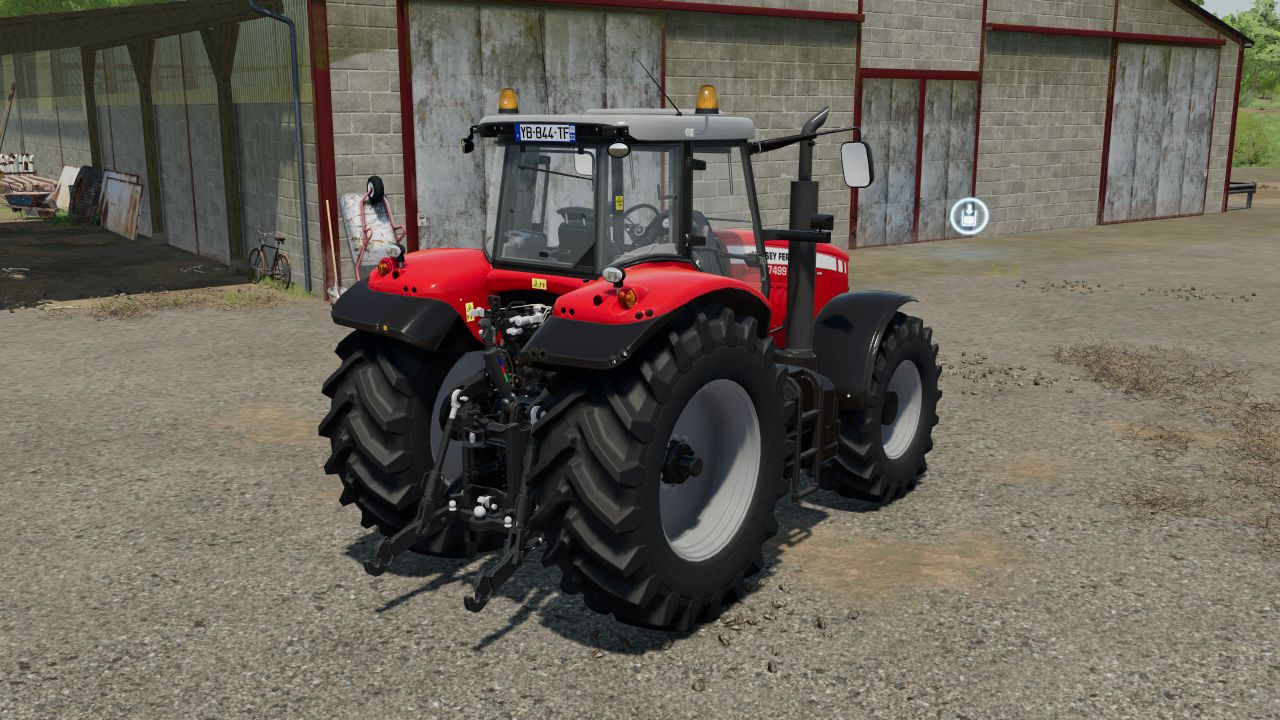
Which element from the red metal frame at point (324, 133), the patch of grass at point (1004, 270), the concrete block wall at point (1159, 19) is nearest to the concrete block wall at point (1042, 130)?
the concrete block wall at point (1159, 19)

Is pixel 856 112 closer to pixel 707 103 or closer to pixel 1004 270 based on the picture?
pixel 1004 270

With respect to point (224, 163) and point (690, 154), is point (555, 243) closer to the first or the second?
point (690, 154)

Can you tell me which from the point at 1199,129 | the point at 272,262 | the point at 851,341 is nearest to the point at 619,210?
the point at 851,341

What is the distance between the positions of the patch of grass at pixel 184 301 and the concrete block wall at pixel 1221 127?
21.7m

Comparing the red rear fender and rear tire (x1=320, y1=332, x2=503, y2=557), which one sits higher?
the red rear fender

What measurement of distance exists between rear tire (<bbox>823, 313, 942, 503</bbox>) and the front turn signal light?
2.16 m

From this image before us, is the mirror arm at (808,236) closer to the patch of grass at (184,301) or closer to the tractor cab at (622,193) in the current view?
the tractor cab at (622,193)

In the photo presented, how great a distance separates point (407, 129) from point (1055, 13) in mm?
14267

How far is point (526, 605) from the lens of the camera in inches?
205

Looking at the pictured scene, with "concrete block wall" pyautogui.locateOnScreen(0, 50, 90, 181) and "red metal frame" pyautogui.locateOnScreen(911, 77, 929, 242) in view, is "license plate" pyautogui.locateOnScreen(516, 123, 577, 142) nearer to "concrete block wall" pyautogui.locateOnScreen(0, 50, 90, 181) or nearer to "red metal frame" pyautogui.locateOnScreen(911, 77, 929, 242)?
"red metal frame" pyautogui.locateOnScreen(911, 77, 929, 242)

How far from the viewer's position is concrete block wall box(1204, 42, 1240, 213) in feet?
82.1

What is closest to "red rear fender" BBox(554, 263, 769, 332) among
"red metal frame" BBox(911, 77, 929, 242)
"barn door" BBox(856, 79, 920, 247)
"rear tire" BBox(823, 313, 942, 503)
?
"rear tire" BBox(823, 313, 942, 503)

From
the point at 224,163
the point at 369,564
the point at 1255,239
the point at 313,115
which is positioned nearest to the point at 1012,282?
the point at 1255,239

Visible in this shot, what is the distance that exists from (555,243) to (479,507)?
1.37 m
